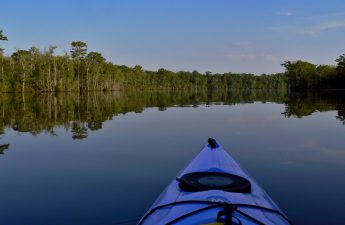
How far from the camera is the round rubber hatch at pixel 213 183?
4.09 metres

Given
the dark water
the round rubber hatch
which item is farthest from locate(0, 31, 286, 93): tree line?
the round rubber hatch

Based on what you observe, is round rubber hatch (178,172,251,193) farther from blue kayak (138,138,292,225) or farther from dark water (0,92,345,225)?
dark water (0,92,345,225)

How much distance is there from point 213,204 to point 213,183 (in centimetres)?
91

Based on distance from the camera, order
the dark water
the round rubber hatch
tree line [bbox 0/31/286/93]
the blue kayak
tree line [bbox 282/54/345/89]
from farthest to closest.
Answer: tree line [bbox 282/54/345/89] < tree line [bbox 0/31/286/93] < the dark water < the round rubber hatch < the blue kayak

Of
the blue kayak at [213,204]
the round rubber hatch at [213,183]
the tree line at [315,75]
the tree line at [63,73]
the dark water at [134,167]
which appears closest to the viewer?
the blue kayak at [213,204]

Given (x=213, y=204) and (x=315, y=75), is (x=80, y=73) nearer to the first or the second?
(x=315, y=75)

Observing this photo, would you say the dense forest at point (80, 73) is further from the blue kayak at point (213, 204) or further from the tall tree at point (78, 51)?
the blue kayak at point (213, 204)

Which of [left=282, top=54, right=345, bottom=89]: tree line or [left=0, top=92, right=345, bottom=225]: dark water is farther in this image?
[left=282, top=54, right=345, bottom=89]: tree line

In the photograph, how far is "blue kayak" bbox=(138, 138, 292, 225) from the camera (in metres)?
3.16

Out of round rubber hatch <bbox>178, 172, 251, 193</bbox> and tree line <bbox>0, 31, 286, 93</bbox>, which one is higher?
tree line <bbox>0, 31, 286, 93</bbox>

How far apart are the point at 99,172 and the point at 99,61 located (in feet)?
259

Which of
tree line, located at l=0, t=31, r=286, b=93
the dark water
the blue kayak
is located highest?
tree line, located at l=0, t=31, r=286, b=93

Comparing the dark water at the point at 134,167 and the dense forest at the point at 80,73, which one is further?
the dense forest at the point at 80,73

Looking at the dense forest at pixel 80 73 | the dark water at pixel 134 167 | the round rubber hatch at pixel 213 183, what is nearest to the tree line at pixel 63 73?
the dense forest at pixel 80 73
